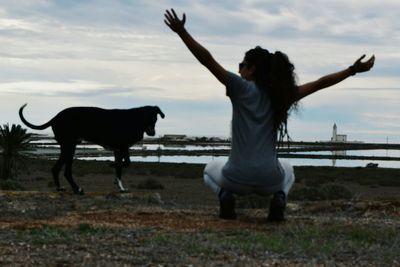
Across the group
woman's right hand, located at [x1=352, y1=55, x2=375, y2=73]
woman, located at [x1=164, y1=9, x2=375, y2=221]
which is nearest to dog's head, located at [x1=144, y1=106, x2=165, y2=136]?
woman, located at [x1=164, y1=9, x2=375, y2=221]

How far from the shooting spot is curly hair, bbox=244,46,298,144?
8.68 meters

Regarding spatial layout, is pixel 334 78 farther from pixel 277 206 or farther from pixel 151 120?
pixel 151 120

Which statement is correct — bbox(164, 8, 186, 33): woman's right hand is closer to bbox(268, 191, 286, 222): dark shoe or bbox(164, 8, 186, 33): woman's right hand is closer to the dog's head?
bbox(268, 191, 286, 222): dark shoe

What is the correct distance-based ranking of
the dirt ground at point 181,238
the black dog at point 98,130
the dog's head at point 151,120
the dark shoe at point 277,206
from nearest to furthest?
the dirt ground at point 181,238 → the dark shoe at point 277,206 → the black dog at point 98,130 → the dog's head at point 151,120

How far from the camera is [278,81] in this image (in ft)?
28.5

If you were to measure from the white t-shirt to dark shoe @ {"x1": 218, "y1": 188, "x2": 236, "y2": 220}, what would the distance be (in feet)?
1.47

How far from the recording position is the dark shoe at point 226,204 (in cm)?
926

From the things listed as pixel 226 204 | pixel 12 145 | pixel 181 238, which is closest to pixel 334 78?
pixel 226 204

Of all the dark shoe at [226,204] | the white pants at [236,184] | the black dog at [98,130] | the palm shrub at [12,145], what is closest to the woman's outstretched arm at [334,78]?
the white pants at [236,184]

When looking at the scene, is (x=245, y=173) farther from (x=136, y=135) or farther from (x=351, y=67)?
(x=136, y=135)

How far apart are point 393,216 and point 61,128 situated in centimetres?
646

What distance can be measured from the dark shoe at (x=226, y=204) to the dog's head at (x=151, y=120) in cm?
518

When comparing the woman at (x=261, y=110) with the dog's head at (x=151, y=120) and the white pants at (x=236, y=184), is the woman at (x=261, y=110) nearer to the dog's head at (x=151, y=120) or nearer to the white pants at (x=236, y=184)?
the white pants at (x=236, y=184)

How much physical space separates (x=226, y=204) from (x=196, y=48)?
2479 millimetres
